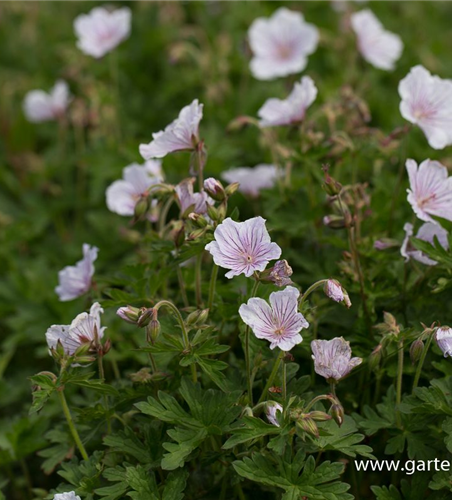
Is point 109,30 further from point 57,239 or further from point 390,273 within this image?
point 390,273

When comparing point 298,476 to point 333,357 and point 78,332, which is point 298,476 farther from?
point 78,332

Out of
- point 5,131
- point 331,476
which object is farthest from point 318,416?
point 5,131

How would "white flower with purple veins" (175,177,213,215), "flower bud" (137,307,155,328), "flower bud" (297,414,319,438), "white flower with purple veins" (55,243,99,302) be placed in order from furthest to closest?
"white flower with purple veins" (55,243,99,302), "white flower with purple veins" (175,177,213,215), "flower bud" (137,307,155,328), "flower bud" (297,414,319,438)

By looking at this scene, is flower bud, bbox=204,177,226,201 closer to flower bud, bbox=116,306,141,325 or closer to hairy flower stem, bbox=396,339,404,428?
flower bud, bbox=116,306,141,325

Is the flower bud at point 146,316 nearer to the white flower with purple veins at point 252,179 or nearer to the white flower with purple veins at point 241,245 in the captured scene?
the white flower with purple veins at point 241,245

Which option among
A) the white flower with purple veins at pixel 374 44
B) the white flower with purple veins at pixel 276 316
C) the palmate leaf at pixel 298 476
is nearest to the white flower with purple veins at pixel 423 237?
the white flower with purple veins at pixel 276 316

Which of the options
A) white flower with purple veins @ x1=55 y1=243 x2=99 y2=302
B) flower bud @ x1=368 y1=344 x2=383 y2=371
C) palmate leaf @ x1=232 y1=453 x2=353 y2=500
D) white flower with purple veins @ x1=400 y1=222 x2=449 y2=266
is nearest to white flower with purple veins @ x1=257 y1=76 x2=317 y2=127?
white flower with purple veins @ x1=400 y1=222 x2=449 y2=266
